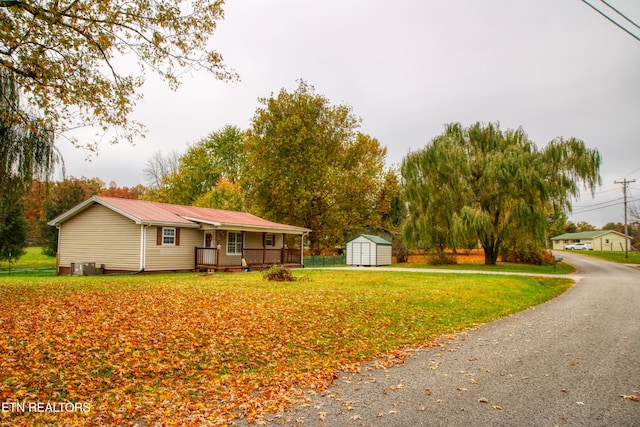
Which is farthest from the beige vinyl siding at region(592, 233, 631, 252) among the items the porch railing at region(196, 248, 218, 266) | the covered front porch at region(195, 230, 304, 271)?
the porch railing at region(196, 248, 218, 266)

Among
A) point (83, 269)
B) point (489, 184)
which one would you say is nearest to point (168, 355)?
point (83, 269)

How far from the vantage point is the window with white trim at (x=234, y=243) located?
24.5 metres

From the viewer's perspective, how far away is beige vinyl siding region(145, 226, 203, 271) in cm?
2038

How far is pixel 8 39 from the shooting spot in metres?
7.96

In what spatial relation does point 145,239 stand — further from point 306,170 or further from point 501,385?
point 501,385

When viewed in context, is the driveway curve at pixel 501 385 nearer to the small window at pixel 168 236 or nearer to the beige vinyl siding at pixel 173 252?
the beige vinyl siding at pixel 173 252

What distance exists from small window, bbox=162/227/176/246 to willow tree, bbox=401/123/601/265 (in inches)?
608

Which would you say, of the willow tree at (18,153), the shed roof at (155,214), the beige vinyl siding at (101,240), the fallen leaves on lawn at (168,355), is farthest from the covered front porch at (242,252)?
the fallen leaves on lawn at (168,355)

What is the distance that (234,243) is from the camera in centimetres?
2483

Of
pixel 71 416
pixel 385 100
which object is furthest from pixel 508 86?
pixel 71 416

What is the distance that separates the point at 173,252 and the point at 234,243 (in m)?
4.09

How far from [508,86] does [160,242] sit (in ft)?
57.7

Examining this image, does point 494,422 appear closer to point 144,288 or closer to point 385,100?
point 144,288

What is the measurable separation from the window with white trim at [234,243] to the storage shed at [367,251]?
9476mm
